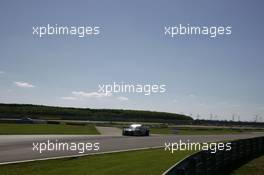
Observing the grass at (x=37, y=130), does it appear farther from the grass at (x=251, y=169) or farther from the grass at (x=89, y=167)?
the grass at (x=251, y=169)

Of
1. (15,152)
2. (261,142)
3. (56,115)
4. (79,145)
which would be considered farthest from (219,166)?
(56,115)

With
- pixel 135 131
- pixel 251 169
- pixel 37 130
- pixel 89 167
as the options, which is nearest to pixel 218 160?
pixel 251 169

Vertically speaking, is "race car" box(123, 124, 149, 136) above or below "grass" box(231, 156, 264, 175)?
above

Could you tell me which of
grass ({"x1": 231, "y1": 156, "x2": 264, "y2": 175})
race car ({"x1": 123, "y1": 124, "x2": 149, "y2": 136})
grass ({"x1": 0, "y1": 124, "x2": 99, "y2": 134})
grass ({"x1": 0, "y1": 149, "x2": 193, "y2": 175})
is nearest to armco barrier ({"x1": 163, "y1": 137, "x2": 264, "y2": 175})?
grass ({"x1": 231, "y1": 156, "x2": 264, "y2": 175})

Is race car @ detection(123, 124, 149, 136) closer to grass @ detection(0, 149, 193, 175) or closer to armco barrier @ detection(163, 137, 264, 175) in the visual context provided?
armco barrier @ detection(163, 137, 264, 175)

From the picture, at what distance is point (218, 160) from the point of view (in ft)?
58.2

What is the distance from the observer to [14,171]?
14.4m

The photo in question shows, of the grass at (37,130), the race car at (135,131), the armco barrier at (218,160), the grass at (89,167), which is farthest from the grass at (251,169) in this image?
the grass at (37,130)

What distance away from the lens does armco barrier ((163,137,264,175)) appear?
10.9m

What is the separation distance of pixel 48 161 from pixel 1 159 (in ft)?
5.89

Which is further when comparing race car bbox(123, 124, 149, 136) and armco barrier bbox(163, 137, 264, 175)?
race car bbox(123, 124, 149, 136)

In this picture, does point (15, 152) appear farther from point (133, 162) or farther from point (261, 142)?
point (261, 142)

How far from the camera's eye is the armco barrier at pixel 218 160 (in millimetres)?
10852

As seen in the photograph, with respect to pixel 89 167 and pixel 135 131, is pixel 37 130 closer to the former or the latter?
pixel 135 131
